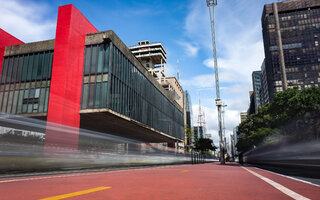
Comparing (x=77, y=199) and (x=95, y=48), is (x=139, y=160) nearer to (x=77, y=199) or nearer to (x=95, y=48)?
(x=95, y=48)

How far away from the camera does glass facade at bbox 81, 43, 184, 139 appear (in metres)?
23.7

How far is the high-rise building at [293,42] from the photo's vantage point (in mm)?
89938

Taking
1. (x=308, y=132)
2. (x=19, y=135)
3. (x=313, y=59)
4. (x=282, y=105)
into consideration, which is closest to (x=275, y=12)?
(x=313, y=59)

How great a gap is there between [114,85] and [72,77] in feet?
14.2

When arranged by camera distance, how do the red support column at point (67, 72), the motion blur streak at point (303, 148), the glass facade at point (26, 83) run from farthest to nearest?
the glass facade at point (26, 83)
the red support column at point (67, 72)
the motion blur streak at point (303, 148)

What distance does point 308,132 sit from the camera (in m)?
12.0

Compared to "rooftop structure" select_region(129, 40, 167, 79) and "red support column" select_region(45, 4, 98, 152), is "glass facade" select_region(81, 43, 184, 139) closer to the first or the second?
"red support column" select_region(45, 4, 98, 152)

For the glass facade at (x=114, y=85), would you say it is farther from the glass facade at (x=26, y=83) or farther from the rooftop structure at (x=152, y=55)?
the rooftop structure at (x=152, y=55)

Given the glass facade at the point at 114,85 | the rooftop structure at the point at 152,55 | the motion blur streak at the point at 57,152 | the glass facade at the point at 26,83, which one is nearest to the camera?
the motion blur streak at the point at 57,152

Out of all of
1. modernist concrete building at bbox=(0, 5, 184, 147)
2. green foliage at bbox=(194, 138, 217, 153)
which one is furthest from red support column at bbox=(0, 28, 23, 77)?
green foliage at bbox=(194, 138, 217, 153)

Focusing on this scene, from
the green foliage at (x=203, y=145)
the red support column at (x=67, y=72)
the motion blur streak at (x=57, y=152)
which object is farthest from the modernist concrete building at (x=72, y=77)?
the green foliage at (x=203, y=145)

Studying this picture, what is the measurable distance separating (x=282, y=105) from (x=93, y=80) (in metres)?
22.2

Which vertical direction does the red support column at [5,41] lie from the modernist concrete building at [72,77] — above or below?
above

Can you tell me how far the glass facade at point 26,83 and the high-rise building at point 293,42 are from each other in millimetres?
86104
